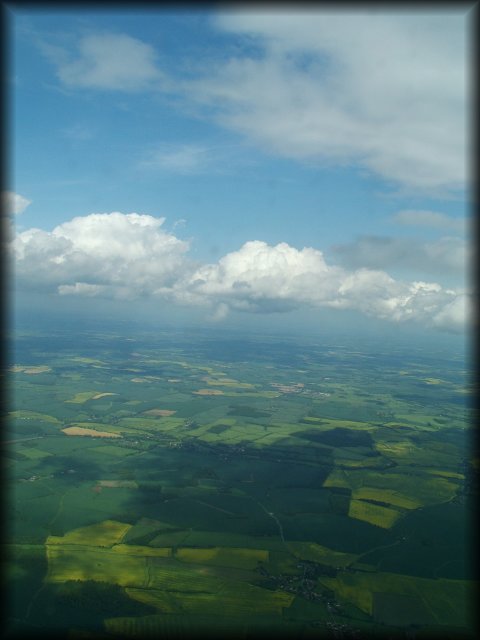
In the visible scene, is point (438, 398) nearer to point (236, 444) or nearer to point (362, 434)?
point (362, 434)

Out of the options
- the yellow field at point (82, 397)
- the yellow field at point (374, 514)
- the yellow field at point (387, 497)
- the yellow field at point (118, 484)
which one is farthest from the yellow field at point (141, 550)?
the yellow field at point (82, 397)

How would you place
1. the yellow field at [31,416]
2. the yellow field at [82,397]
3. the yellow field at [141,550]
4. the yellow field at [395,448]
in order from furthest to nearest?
the yellow field at [82,397] < the yellow field at [31,416] < the yellow field at [395,448] < the yellow field at [141,550]

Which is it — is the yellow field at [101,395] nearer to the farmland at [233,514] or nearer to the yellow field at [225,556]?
the farmland at [233,514]

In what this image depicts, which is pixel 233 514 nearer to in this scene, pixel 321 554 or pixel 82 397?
pixel 321 554

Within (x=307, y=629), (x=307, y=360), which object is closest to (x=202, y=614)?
(x=307, y=629)

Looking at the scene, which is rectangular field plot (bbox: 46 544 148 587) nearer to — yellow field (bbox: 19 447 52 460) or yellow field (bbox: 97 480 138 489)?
yellow field (bbox: 97 480 138 489)

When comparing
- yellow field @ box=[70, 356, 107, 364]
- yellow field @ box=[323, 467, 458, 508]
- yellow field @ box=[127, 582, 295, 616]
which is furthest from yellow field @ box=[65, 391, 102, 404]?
yellow field @ box=[127, 582, 295, 616]
